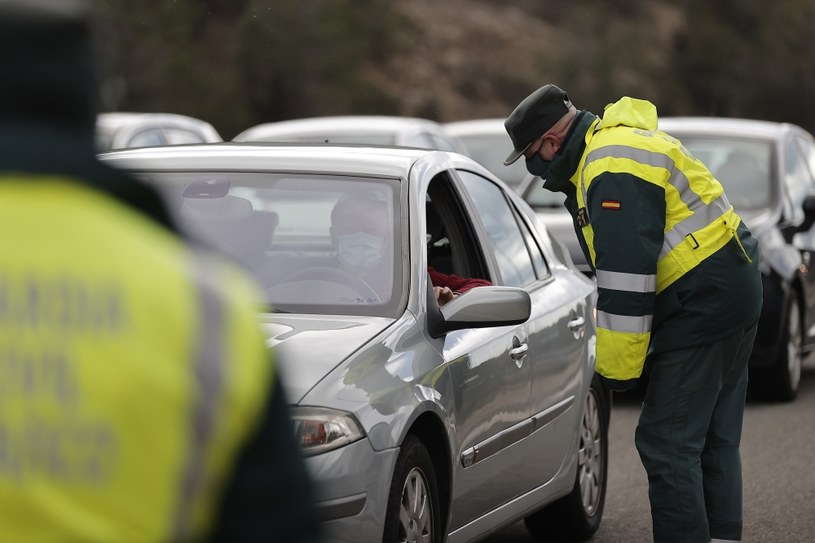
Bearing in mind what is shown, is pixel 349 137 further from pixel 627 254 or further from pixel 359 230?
pixel 627 254

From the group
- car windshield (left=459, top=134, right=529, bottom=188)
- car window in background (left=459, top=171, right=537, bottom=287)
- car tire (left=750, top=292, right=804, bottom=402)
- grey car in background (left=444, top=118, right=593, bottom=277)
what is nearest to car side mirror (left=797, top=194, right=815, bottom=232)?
car tire (left=750, top=292, right=804, bottom=402)

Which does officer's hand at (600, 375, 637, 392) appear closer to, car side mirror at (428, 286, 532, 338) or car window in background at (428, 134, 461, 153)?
car side mirror at (428, 286, 532, 338)

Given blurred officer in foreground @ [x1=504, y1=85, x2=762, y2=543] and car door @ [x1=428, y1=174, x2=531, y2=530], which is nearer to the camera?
car door @ [x1=428, y1=174, x2=531, y2=530]

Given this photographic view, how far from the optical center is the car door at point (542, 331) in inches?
233

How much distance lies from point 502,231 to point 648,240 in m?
1.12

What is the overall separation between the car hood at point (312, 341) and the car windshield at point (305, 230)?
0.17 metres

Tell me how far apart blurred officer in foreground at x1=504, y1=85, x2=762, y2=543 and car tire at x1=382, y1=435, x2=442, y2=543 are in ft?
3.01

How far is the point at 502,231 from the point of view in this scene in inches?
251

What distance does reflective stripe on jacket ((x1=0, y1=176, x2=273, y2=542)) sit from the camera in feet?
4.77

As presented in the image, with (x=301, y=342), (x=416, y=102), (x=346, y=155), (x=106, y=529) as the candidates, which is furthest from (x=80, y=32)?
(x=416, y=102)

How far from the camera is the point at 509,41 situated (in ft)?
163

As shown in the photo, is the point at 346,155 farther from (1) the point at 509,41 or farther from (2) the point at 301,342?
(1) the point at 509,41

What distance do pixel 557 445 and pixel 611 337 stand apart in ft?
2.66

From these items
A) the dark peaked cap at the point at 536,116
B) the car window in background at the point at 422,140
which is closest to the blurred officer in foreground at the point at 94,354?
the dark peaked cap at the point at 536,116
